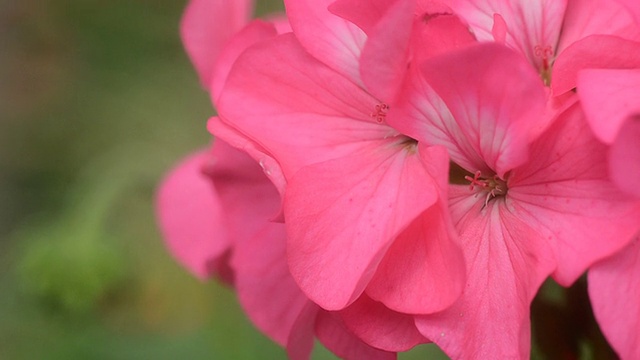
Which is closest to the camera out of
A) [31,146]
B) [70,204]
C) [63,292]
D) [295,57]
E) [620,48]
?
[620,48]

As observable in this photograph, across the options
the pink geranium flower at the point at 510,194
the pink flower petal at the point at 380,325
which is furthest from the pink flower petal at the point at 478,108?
the pink flower petal at the point at 380,325

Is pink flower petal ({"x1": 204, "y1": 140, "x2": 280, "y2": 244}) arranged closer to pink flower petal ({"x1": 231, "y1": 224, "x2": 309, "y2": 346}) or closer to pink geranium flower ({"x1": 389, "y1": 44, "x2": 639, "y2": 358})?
pink flower petal ({"x1": 231, "y1": 224, "x2": 309, "y2": 346})

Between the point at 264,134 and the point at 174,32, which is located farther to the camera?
the point at 174,32

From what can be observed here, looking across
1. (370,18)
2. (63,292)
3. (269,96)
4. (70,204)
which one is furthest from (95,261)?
(370,18)

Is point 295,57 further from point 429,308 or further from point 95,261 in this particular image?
point 95,261

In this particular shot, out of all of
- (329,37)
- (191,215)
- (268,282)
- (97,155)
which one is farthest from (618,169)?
(97,155)

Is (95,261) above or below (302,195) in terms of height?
below

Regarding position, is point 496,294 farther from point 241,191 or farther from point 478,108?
point 241,191

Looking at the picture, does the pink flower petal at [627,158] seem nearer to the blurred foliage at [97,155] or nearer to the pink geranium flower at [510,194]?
the pink geranium flower at [510,194]
